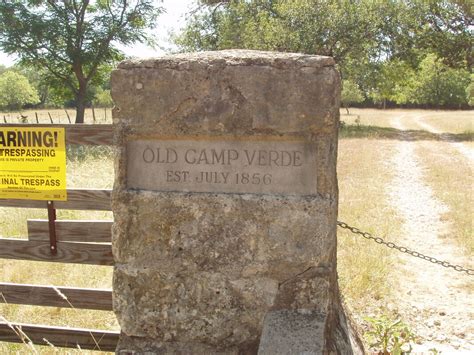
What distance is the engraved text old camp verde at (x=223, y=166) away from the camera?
3.01 metres

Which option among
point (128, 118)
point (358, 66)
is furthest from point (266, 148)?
point (358, 66)

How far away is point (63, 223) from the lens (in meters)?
4.16

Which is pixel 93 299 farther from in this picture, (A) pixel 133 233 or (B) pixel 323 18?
(B) pixel 323 18

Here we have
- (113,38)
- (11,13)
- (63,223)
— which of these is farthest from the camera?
(113,38)

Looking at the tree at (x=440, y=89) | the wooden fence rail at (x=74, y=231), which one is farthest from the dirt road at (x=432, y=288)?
the tree at (x=440, y=89)

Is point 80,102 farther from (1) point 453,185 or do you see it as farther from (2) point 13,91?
(2) point 13,91

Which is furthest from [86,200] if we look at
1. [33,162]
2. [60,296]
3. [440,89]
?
[440,89]

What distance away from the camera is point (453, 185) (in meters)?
11.4

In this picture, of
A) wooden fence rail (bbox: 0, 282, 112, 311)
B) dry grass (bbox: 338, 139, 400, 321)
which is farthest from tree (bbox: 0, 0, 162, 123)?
wooden fence rail (bbox: 0, 282, 112, 311)

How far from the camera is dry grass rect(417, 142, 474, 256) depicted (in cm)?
767

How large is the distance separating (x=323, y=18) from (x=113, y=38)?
32.6 feet

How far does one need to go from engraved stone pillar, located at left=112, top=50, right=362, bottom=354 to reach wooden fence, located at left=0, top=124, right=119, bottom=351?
93cm

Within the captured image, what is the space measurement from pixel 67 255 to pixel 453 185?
9.51 m

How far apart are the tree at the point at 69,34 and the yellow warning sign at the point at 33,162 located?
1736 cm
